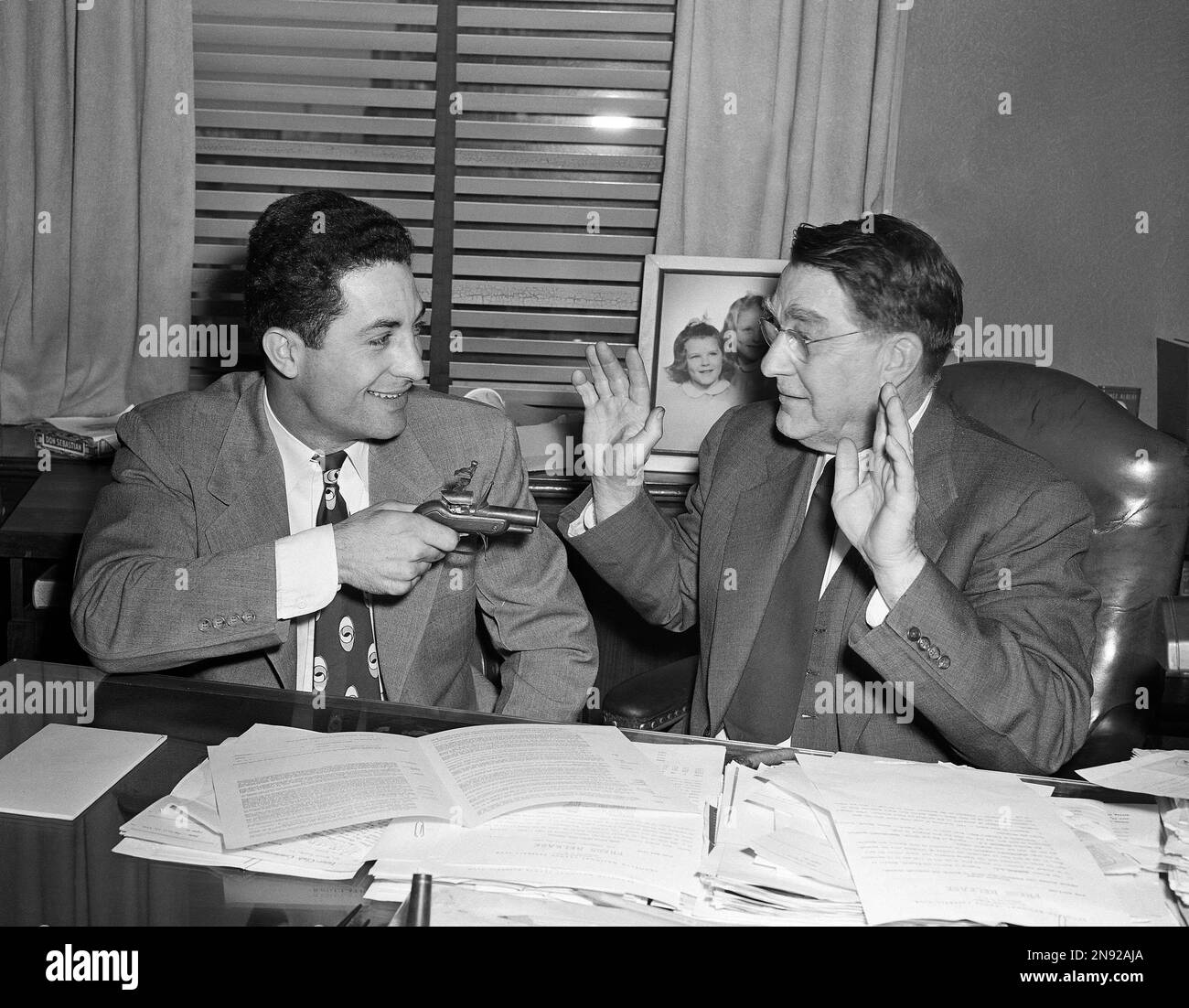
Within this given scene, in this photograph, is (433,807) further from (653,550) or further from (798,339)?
(798,339)

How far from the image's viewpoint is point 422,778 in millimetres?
1307

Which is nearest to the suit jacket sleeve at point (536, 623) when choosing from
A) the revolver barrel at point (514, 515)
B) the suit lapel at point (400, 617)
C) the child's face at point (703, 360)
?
the suit lapel at point (400, 617)

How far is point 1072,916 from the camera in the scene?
109 centimetres

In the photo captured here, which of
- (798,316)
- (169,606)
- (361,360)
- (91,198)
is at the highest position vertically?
(91,198)


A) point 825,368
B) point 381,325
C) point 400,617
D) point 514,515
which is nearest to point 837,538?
point 825,368

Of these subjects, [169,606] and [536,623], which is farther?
[536,623]

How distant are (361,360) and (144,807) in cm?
90

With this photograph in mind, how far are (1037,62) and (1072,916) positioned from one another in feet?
9.00

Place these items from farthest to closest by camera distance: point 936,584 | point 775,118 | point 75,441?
point 775,118 → point 75,441 → point 936,584

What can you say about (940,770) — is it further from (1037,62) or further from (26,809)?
(1037,62)

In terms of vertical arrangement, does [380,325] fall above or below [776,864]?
above

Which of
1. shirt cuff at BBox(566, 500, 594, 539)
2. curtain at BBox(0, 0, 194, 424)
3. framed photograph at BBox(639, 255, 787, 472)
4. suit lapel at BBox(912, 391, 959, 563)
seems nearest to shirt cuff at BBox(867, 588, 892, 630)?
suit lapel at BBox(912, 391, 959, 563)

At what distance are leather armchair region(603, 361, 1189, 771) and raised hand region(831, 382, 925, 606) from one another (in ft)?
1.84
